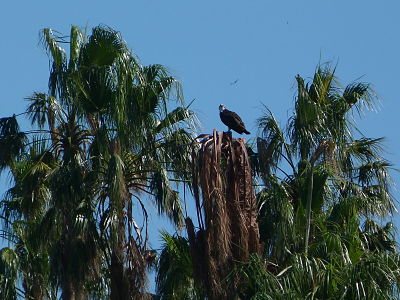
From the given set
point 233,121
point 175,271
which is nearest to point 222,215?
point 175,271

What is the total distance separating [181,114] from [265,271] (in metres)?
4.82

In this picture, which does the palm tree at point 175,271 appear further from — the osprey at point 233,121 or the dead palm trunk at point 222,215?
the osprey at point 233,121

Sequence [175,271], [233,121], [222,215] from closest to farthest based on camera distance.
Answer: [222,215] → [175,271] → [233,121]

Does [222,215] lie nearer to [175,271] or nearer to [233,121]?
[175,271]

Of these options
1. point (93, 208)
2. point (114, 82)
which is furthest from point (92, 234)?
point (114, 82)

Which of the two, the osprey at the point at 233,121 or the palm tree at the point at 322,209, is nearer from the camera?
the palm tree at the point at 322,209

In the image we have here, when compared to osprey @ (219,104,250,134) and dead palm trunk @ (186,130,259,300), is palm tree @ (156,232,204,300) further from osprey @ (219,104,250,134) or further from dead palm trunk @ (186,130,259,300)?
osprey @ (219,104,250,134)

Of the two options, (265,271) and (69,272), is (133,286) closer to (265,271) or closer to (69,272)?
(69,272)

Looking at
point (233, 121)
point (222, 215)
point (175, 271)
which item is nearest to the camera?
point (222, 215)

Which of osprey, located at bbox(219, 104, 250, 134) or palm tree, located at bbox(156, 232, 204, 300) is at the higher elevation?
osprey, located at bbox(219, 104, 250, 134)

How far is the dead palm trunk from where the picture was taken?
2089 cm

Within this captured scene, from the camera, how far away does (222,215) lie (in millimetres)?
21016

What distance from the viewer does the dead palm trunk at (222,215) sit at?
20.9 meters

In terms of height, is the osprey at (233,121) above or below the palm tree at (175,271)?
above
